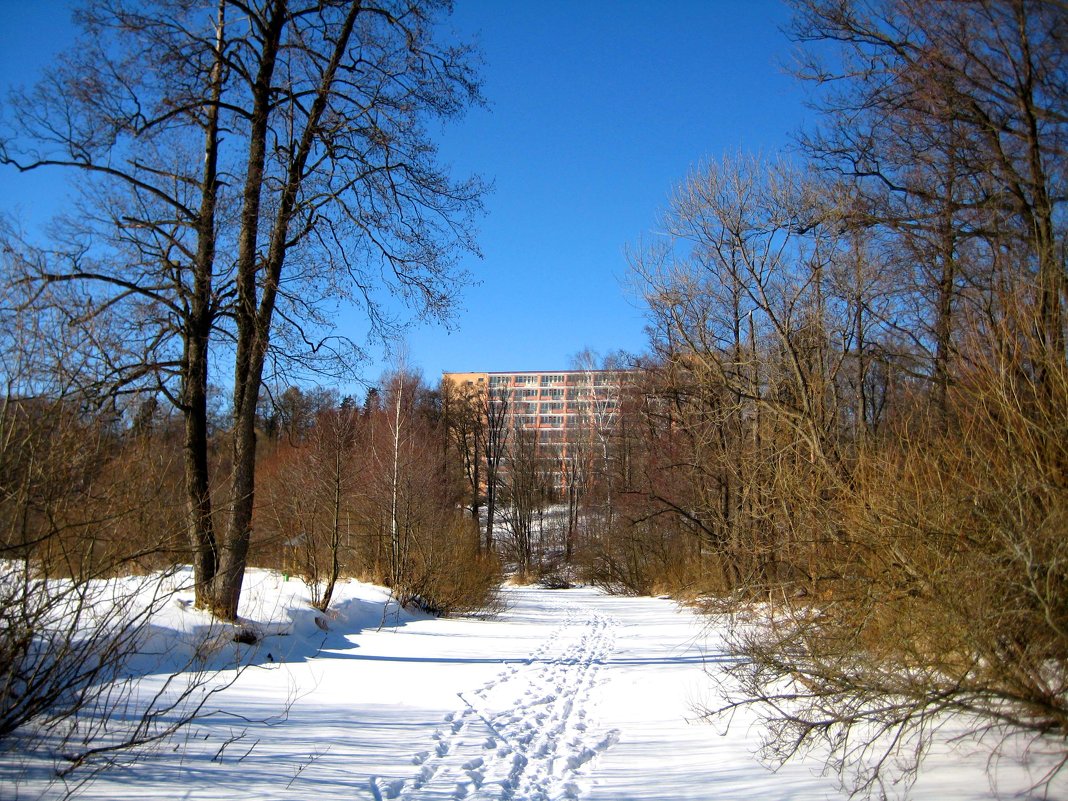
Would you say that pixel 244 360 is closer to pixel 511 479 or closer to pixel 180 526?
pixel 180 526

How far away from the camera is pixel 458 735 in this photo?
579 centimetres

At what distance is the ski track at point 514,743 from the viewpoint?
457 cm

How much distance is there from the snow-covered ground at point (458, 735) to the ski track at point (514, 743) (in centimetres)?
2

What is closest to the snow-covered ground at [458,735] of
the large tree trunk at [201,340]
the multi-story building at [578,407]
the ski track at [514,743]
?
the ski track at [514,743]

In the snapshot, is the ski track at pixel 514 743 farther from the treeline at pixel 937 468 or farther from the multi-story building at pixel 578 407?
the multi-story building at pixel 578 407

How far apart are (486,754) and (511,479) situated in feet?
124

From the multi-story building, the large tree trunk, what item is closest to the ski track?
the large tree trunk

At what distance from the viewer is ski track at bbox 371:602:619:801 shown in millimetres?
4574

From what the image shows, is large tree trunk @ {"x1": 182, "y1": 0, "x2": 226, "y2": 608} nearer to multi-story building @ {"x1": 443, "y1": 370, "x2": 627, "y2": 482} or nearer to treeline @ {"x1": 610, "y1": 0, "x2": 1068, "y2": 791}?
treeline @ {"x1": 610, "y1": 0, "x2": 1068, "y2": 791}

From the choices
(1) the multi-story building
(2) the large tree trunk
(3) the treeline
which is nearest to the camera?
(3) the treeline

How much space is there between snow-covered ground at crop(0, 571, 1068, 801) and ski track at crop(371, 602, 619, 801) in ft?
Result: 0.06

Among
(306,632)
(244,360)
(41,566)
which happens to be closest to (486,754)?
(41,566)

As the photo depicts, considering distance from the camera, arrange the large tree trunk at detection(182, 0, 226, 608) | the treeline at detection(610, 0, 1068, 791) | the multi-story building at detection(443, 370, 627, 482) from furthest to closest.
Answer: the multi-story building at detection(443, 370, 627, 482), the large tree trunk at detection(182, 0, 226, 608), the treeline at detection(610, 0, 1068, 791)

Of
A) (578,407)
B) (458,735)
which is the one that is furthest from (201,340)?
(578,407)
